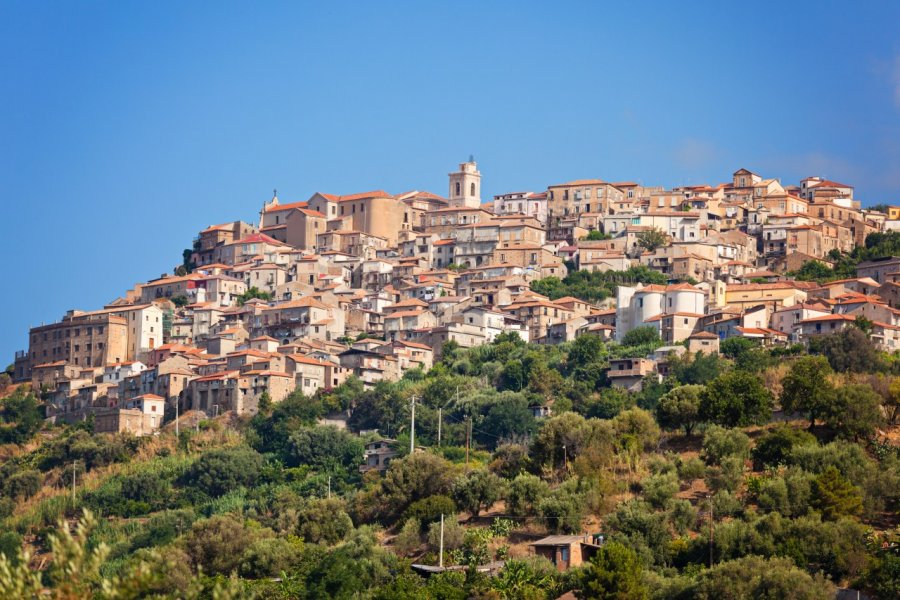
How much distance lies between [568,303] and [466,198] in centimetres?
2542

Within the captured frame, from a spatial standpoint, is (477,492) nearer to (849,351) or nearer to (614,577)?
(614,577)

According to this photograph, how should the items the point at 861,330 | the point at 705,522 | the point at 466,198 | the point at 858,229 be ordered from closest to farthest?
the point at 705,522 < the point at 861,330 < the point at 858,229 < the point at 466,198

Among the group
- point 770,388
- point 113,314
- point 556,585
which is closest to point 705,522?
point 556,585

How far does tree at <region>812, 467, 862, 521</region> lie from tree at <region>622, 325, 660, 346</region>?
30.4m

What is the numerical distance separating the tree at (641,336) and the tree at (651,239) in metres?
16.6

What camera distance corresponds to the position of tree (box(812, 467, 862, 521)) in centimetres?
4416

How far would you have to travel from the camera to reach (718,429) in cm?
5094

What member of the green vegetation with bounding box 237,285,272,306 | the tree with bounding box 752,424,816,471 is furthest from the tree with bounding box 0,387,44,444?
the tree with bounding box 752,424,816,471

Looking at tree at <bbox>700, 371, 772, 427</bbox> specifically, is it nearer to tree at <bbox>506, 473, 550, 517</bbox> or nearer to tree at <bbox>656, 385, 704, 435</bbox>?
tree at <bbox>656, 385, 704, 435</bbox>

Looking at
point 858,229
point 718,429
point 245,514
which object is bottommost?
point 245,514

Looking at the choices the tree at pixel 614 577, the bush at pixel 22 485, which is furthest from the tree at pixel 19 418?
the tree at pixel 614 577

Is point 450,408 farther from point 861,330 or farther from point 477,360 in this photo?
point 861,330

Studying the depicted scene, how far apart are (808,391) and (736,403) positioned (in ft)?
7.28

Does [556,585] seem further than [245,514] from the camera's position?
No
